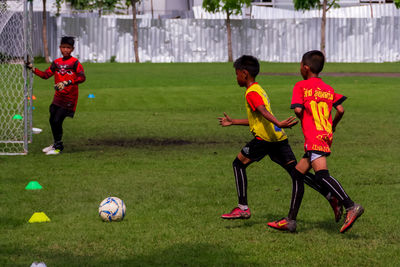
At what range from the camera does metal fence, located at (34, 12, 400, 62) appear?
4759 centimetres

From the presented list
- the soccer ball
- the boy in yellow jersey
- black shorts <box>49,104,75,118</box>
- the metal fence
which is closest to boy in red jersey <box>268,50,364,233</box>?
the boy in yellow jersey

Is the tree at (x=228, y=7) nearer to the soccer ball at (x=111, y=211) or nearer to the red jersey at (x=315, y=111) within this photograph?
the soccer ball at (x=111, y=211)

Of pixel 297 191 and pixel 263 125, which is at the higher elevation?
pixel 263 125

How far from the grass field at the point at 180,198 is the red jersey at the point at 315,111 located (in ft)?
2.81

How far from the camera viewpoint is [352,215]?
6.18m

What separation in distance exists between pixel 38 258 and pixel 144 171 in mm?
4470

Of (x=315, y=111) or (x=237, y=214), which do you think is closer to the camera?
(x=315, y=111)

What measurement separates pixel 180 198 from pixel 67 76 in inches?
184

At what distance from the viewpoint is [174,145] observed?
12.9 metres

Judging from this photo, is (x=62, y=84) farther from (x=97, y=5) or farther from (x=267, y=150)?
(x=97, y=5)

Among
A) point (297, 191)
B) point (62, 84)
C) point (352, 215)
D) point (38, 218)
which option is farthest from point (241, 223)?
point (62, 84)

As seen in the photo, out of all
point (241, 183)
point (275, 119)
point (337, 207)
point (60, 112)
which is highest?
point (275, 119)

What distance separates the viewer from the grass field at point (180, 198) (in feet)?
19.2

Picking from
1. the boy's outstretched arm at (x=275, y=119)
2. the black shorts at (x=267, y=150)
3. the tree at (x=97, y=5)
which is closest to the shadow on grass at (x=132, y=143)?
the black shorts at (x=267, y=150)
